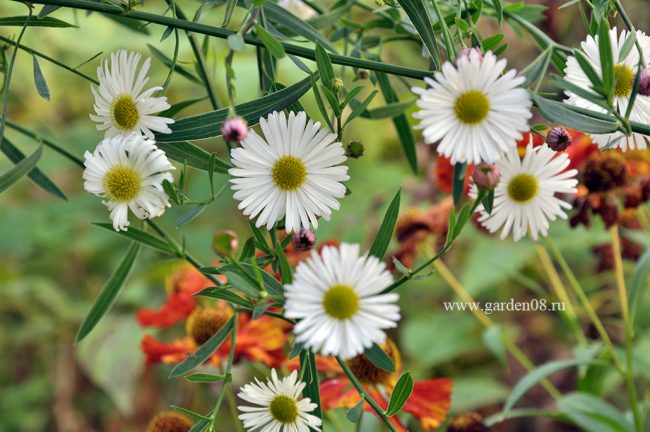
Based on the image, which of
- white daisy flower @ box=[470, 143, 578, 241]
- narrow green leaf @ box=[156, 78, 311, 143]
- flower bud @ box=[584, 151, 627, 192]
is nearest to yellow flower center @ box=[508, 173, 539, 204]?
white daisy flower @ box=[470, 143, 578, 241]

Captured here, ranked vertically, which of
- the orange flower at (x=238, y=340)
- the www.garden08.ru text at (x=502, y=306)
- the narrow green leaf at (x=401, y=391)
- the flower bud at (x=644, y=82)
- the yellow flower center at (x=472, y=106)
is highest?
the www.garden08.ru text at (x=502, y=306)

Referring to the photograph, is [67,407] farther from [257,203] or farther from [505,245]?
[257,203]

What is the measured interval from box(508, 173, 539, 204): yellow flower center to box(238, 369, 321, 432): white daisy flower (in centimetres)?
12

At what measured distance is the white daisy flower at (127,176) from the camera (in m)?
0.30

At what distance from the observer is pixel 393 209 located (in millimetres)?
322

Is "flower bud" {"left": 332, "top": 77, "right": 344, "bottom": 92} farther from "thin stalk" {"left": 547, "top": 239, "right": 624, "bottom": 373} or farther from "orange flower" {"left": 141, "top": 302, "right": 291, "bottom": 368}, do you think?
"thin stalk" {"left": 547, "top": 239, "right": 624, "bottom": 373}

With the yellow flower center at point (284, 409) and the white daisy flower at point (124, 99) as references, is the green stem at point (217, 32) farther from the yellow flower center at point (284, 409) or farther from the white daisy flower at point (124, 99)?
the yellow flower center at point (284, 409)

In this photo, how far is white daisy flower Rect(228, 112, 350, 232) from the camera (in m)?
0.30

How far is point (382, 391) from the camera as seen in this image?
50cm

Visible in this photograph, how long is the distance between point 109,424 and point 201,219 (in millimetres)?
365

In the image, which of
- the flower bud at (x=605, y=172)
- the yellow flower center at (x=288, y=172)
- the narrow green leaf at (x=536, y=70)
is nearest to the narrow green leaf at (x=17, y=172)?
the yellow flower center at (x=288, y=172)

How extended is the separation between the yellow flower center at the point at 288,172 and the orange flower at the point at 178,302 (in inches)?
9.2

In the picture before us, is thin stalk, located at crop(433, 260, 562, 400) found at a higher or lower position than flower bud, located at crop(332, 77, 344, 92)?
higher

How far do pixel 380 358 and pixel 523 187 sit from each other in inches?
3.9
